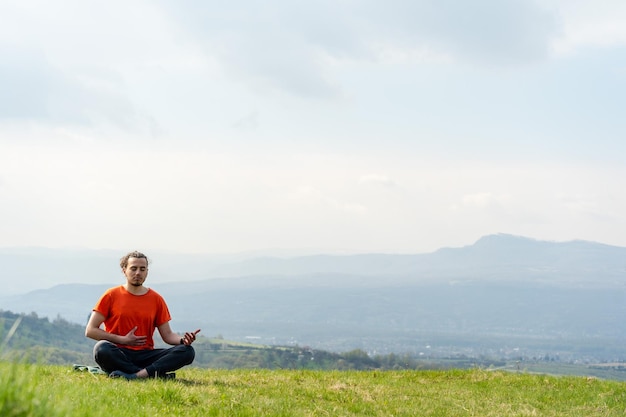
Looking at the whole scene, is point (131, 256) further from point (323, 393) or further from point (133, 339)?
point (323, 393)

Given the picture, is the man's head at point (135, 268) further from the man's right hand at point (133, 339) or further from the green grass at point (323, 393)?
the green grass at point (323, 393)

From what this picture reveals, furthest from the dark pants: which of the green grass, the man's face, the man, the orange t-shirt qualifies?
the man's face

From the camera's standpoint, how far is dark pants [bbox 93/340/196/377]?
13.7m

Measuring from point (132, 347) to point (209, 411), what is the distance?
13.9ft

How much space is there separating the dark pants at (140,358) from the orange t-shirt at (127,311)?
19 centimetres

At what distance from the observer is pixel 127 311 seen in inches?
557

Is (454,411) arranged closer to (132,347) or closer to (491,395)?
(491,395)

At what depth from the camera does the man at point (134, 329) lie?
13922 millimetres

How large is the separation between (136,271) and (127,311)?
2.46 ft

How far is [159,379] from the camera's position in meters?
13.5

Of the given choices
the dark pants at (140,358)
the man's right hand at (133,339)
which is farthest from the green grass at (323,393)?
the man's right hand at (133,339)

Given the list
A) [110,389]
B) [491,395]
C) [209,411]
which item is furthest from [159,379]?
[491,395]

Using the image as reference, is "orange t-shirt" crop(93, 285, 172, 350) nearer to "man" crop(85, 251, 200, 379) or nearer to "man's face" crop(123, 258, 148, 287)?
"man" crop(85, 251, 200, 379)

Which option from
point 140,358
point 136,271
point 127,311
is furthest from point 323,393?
point 136,271
